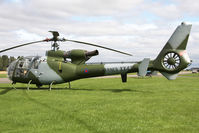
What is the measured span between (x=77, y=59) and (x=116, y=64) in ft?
11.6

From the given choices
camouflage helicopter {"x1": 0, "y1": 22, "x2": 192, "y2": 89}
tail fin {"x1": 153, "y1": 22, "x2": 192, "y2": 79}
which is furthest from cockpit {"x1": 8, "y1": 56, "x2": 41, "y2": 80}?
tail fin {"x1": 153, "y1": 22, "x2": 192, "y2": 79}

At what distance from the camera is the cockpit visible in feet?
56.2

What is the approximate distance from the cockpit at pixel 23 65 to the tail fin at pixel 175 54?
10.3 meters

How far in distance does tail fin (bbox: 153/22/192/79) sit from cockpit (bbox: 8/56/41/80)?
33.7ft

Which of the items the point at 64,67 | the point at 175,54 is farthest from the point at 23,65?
the point at 175,54

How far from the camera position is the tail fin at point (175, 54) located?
14245 millimetres

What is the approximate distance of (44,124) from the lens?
259 inches

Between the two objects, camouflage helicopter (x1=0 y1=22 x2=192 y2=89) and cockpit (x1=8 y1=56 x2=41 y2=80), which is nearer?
camouflage helicopter (x1=0 y1=22 x2=192 y2=89)

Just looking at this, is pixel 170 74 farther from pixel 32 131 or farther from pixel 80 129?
pixel 32 131

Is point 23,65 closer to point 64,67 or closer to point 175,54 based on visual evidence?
point 64,67

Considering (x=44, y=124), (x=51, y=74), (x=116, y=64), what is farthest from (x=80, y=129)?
(x=51, y=74)

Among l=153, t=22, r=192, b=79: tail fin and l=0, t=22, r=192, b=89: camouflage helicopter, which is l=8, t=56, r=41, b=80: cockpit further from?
l=153, t=22, r=192, b=79: tail fin

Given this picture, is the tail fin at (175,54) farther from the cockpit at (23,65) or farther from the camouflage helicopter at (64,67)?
the cockpit at (23,65)

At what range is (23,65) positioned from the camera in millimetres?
17219
